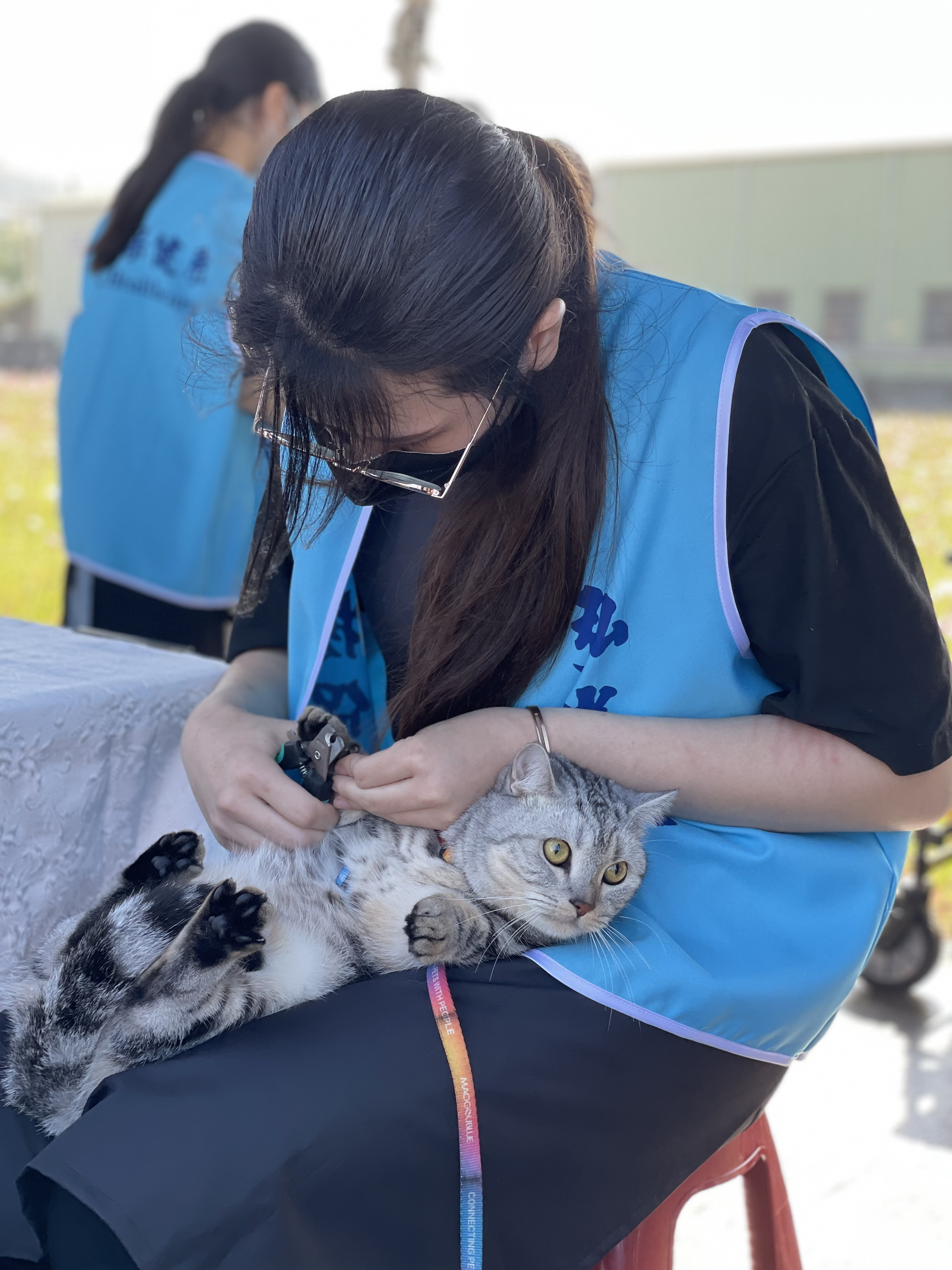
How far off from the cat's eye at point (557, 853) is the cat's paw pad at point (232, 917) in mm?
367

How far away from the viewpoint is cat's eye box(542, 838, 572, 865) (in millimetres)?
1277

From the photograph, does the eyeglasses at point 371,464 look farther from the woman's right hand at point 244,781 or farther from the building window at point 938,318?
the building window at point 938,318

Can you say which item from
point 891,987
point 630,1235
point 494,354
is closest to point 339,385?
point 494,354

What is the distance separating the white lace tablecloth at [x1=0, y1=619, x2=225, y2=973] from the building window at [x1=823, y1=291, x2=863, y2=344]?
3780 mm

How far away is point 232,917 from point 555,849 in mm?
401

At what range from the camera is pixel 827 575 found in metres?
1.00

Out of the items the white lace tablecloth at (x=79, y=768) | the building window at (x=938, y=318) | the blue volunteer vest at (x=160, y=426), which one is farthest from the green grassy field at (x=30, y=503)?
the building window at (x=938, y=318)

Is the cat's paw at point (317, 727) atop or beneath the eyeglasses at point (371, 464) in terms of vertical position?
beneath

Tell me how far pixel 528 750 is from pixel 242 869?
1.22ft

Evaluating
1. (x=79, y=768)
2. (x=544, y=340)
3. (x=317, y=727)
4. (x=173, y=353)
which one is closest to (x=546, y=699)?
(x=317, y=727)

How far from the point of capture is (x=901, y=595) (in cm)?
101

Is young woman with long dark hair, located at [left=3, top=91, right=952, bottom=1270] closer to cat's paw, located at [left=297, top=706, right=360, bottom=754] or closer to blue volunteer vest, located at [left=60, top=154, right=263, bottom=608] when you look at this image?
cat's paw, located at [left=297, top=706, right=360, bottom=754]

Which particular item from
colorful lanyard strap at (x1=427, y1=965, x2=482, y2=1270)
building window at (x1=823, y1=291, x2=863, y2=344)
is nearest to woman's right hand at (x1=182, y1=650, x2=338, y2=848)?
colorful lanyard strap at (x1=427, y1=965, x2=482, y2=1270)

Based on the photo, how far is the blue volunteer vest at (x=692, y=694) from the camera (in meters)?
1.01
